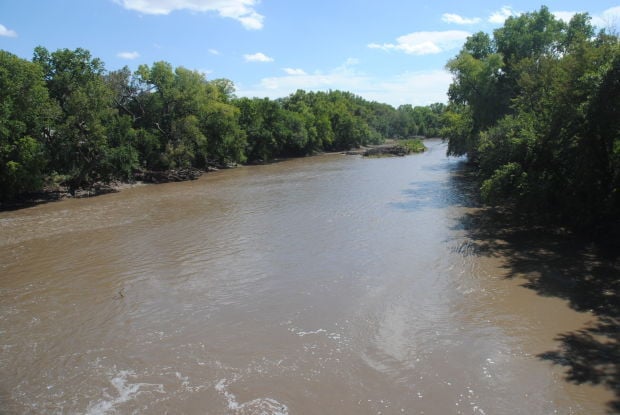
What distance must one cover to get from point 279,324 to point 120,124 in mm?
35081

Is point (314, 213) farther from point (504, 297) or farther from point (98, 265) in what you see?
point (504, 297)

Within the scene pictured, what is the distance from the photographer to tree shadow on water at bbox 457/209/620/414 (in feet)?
26.5

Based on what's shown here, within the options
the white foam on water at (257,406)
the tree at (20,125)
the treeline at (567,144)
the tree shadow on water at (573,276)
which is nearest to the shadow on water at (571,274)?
the tree shadow on water at (573,276)

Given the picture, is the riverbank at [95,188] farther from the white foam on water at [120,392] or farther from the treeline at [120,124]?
the white foam on water at [120,392]

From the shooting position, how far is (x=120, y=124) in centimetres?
3919

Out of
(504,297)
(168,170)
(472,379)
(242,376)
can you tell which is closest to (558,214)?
(504,297)

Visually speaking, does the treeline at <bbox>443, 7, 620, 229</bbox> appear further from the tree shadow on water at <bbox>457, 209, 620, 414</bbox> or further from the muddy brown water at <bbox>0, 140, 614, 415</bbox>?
the muddy brown water at <bbox>0, 140, 614, 415</bbox>

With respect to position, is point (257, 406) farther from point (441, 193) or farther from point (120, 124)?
point (120, 124)

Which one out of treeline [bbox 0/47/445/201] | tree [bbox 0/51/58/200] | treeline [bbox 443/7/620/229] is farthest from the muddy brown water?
treeline [bbox 0/47/445/201]

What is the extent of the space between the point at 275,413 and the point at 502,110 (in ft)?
108

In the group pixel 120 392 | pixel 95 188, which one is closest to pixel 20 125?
pixel 95 188

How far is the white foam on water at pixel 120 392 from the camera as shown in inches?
293

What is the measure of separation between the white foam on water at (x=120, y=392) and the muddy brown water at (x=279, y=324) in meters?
0.03

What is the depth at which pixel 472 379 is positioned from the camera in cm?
780
